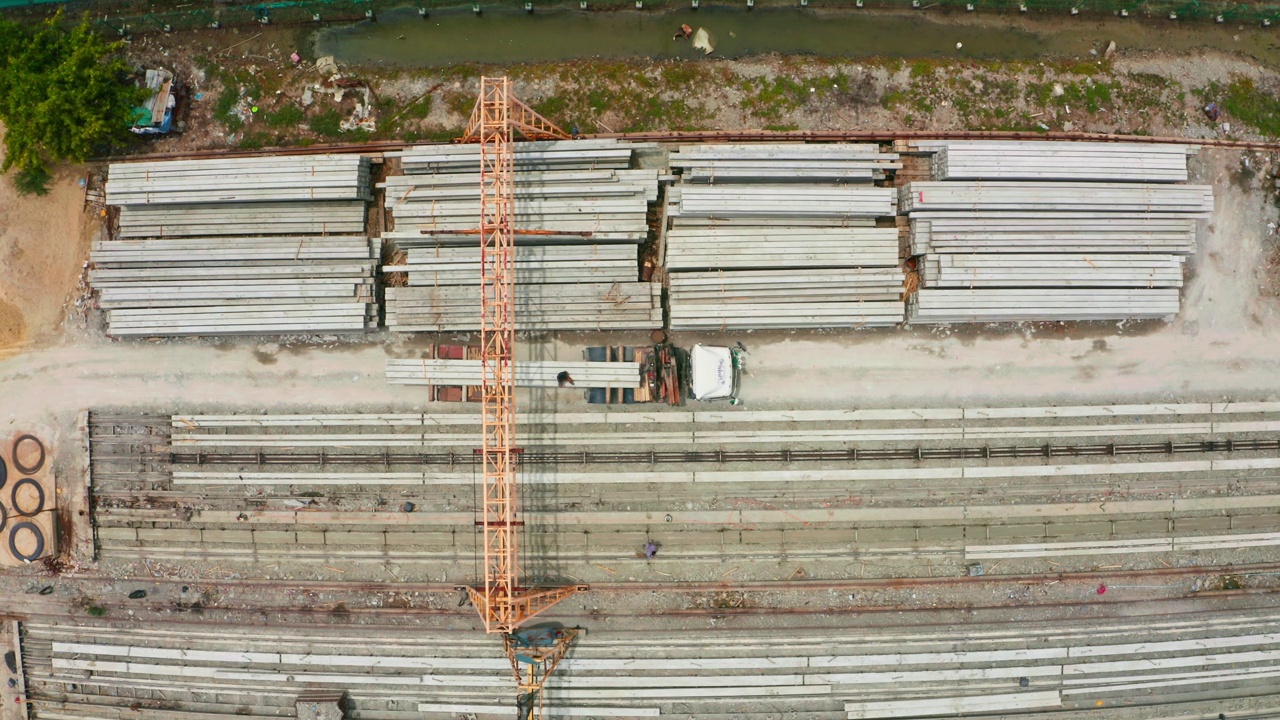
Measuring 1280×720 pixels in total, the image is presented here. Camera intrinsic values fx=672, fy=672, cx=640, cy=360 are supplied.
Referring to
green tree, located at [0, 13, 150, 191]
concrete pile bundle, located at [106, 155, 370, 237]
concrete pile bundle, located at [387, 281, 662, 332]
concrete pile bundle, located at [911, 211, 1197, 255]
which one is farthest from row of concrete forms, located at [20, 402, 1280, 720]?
green tree, located at [0, 13, 150, 191]

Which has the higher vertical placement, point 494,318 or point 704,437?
point 494,318

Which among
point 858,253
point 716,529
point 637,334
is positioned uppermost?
point 858,253

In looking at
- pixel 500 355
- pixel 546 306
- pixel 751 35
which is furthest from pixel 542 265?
pixel 751 35

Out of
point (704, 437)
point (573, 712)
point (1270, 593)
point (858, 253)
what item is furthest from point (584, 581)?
point (1270, 593)

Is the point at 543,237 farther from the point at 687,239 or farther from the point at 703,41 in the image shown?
the point at 703,41

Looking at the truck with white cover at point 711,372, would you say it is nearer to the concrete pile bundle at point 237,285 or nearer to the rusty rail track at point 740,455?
the rusty rail track at point 740,455

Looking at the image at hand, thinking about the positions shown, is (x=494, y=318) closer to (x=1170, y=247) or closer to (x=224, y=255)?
(x=224, y=255)

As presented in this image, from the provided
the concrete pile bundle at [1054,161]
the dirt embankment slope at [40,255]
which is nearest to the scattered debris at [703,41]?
the concrete pile bundle at [1054,161]
